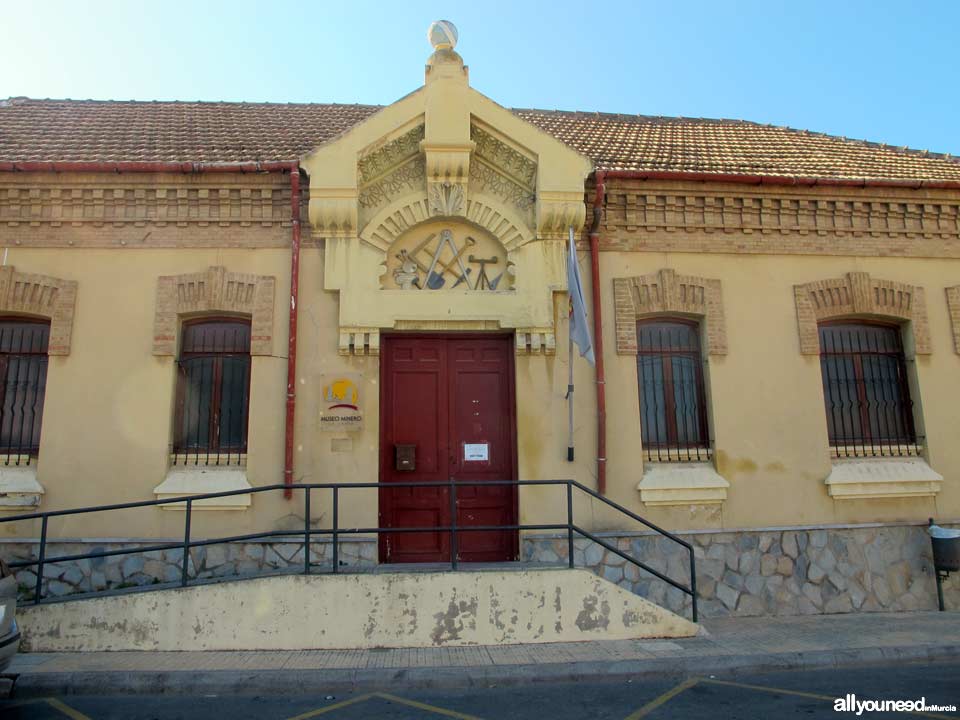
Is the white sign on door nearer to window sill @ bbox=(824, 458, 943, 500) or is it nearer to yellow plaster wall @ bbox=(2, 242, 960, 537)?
yellow plaster wall @ bbox=(2, 242, 960, 537)

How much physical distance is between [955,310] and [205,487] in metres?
10.1

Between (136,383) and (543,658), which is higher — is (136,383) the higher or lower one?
the higher one

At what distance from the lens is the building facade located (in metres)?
8.06

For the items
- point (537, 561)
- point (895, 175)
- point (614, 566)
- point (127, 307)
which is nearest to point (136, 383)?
point (127, 307)

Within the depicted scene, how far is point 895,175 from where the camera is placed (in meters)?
9.53

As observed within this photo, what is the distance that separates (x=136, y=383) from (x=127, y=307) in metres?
Answer: 0.98

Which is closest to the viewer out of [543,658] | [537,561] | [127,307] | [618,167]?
[543,658]

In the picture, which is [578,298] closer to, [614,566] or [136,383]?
[614,566]

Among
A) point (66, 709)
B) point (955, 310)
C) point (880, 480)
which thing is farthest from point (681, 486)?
point (66, 709)

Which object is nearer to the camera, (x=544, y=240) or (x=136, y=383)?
(x=136, y=383)

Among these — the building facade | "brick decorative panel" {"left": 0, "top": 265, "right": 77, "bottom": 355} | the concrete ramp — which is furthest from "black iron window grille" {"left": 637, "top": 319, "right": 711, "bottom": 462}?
"brick decorative panel" {"left": 0, "top": 265, "right": 77, "bottom": 355}

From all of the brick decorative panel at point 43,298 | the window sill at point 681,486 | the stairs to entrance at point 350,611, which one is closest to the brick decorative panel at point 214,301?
the brick decorative panel at point 43,298

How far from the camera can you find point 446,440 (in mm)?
8492

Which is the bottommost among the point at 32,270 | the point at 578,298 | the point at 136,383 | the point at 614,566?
the point at 614,566
